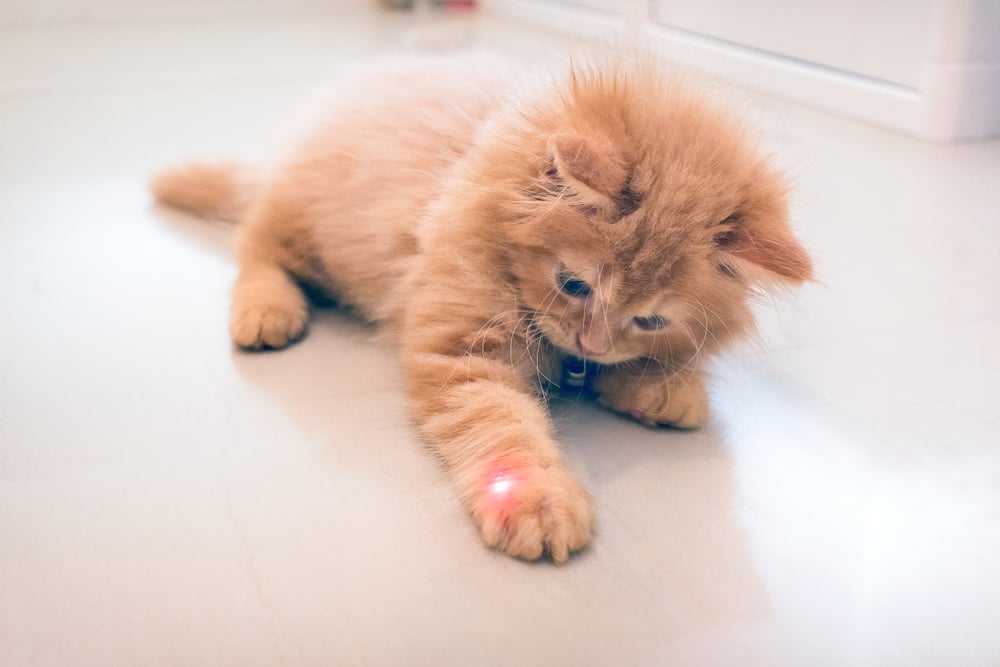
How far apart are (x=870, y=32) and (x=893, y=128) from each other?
325mm

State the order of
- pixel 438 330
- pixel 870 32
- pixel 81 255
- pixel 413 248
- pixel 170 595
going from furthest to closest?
pixel 870 32 < pixel 81 255 < pixel 413 248 < pixel 438 330 < pixel 170 595

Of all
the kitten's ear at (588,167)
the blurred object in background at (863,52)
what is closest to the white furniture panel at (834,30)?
the blurred object in background at (863,52)

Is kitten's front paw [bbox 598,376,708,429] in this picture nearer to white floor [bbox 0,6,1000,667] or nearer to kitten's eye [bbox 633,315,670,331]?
white floor [bbox 0,6,1000,667]

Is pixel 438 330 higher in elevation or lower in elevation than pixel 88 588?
higher

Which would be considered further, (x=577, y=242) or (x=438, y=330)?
(x=438, y=330)

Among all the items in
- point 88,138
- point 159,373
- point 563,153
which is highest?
point 563,153

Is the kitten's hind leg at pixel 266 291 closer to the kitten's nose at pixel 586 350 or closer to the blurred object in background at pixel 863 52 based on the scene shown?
the kitten's nose at pixel 586 350

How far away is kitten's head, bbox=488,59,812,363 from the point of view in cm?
118

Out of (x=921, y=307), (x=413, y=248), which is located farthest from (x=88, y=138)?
(x=921, y=307)

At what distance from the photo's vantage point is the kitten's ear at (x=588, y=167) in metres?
1.13

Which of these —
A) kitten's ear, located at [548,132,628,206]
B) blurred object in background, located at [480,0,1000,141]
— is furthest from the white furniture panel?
kitten's ear, located at [548,132,628,206]

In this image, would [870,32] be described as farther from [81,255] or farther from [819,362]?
[81,255]

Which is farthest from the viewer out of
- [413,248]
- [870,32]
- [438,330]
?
[870,32]

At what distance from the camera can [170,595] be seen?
3.39 feet
